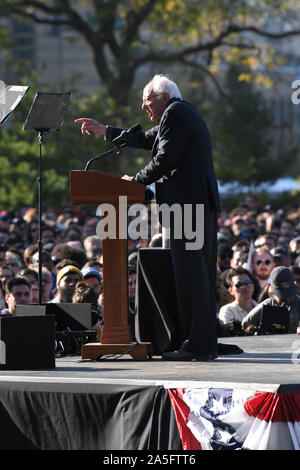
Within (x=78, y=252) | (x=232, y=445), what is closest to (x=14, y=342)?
(x=232, y=445)

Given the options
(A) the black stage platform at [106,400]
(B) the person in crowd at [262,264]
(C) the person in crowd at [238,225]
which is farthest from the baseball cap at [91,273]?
(C) the person in crowd at [238,225]

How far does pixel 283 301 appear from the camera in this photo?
968 cm

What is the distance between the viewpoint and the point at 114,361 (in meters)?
7.16

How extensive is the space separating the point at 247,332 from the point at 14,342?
334 cm

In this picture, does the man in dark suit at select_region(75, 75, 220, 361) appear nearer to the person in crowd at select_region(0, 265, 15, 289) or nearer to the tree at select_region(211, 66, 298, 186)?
the person in crowd at select_region(0, 265, 15, 289)

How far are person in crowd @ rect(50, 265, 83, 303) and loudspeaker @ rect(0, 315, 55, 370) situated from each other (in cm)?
314

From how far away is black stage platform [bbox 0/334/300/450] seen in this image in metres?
5.78

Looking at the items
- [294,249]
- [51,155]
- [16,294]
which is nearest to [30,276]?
[16,294]

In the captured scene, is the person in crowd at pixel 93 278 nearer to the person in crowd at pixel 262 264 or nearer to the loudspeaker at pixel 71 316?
the person in crowd at pixel 262 264

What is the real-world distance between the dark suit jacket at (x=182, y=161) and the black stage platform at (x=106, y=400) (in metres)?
1.13

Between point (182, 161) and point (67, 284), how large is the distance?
3309mm

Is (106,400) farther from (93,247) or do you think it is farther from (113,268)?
(93,247)

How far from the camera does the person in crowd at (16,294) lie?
9.52 meters

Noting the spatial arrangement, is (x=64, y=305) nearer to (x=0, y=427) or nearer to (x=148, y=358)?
(x=148, y=358)
